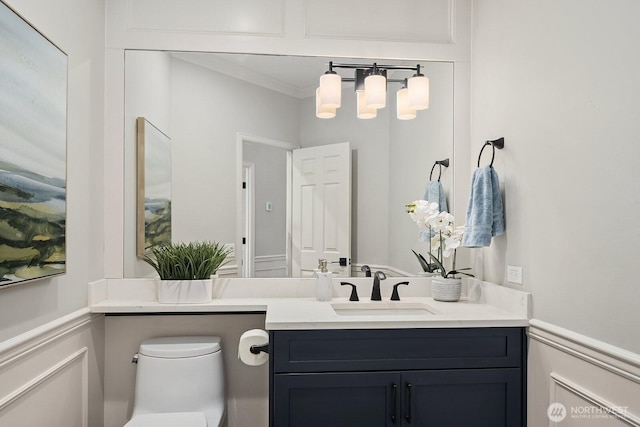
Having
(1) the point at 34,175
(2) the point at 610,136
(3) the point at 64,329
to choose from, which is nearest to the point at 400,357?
(2) the point at 610,136

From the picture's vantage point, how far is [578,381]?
1.53 metres

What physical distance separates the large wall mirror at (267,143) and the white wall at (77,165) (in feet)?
0.55

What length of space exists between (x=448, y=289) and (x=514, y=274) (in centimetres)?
A: 37

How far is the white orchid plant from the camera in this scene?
2.19 m

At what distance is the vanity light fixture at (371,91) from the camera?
2.29 m

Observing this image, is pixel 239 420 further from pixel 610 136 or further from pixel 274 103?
pixel 610 136

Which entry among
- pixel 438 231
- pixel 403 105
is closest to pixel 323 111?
pixel 403 105

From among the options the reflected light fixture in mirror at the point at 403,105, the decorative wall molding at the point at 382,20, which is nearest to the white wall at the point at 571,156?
the decorative wall molding at the point at 382,20

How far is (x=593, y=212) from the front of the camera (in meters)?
1.43

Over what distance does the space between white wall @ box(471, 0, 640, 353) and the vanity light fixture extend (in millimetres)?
371

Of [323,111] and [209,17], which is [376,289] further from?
[209,17]

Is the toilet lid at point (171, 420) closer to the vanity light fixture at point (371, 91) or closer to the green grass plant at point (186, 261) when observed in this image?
the green grass plant at point (186, 261)

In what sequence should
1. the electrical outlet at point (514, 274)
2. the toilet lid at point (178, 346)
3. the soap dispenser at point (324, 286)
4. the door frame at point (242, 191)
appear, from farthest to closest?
the door frame at point (242, 191)
the soap dispenser at point (324, 286)
the toilet lid at point (178, 346)
the electrical outlet at point (514, 274)

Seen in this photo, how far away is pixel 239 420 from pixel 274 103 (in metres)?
1.65
